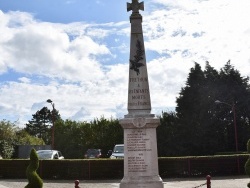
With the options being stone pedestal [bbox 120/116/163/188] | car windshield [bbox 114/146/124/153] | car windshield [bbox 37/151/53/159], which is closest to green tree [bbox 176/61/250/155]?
car windshield [bbox 114/146/124/153]

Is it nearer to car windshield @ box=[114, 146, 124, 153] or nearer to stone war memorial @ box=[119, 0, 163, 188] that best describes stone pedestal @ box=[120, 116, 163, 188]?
stone war memorial @ box=[119, 0, 163, 188]

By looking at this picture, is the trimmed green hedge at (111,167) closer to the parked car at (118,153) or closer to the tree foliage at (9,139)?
the parked car at (118,153)

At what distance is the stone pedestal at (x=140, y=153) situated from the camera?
41.2 ft

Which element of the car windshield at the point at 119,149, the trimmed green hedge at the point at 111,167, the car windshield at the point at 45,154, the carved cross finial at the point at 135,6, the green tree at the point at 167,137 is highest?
the carved cross finial at the point at 135,6

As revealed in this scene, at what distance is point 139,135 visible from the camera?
12789mm

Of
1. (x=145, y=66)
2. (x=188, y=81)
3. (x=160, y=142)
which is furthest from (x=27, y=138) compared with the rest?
(x=145, y=66)

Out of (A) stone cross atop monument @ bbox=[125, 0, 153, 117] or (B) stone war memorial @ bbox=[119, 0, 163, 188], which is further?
(A) stone cross atop monument @ bbox=[125, 0, 153, 117]

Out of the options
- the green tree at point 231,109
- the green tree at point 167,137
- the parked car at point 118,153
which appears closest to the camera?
the parked car at point 118,153

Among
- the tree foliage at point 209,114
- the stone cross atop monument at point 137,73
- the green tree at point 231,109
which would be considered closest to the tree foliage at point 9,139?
the tree foliage at point 209,114

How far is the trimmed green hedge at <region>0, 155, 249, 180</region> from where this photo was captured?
84.9ft

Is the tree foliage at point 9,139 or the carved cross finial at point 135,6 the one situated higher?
the carved cross finial at point 135,6

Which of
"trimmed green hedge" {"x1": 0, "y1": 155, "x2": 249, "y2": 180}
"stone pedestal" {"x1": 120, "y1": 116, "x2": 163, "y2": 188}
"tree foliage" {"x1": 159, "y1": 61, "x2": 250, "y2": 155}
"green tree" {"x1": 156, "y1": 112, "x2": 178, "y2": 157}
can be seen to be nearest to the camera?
"stone pedestal" {"x1": 120, "y1": 116, "x2": 163, "y2": 188}

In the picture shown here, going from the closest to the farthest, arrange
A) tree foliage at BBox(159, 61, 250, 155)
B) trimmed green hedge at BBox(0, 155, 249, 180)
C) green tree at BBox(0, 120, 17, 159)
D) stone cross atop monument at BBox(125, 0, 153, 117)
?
stone cross atop monument at BBox(125, 0, 153, 117) < trimmed green hedge at BBox(0, 155, 249, 180) < green tree at BBox(0, 120, 17, 159) < tree foliage at BBox(159, 61, 250, 155)

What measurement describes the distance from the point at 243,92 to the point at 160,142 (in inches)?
511
